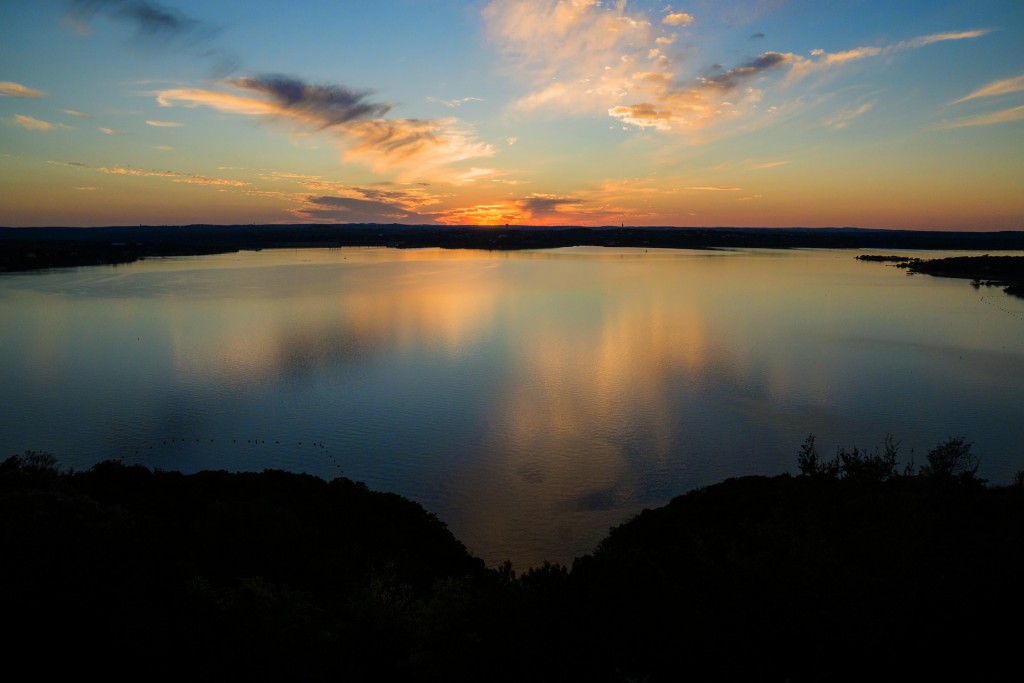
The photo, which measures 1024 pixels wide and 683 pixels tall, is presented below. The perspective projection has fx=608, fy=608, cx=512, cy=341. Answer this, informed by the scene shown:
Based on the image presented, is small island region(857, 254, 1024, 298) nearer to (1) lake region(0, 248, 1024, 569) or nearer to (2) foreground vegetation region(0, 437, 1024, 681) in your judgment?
(1) lake region(0, 248, 1024, 569)

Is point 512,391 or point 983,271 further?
point 983,271

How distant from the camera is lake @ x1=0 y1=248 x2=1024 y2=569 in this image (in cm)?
1747

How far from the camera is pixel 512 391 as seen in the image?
2519 cm

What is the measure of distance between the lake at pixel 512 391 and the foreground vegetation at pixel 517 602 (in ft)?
16.1

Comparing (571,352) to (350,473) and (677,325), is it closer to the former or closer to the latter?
(677,325)

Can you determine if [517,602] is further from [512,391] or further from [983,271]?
[983,271]

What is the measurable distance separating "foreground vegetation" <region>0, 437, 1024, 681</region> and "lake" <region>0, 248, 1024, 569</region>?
16.1 ft

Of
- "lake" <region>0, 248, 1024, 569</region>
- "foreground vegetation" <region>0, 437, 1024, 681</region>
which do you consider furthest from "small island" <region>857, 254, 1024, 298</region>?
"foreground vegetation" <region>0, 437, 1024, 681</region>

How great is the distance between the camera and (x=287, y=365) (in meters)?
29.3

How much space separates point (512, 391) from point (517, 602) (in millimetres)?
16867

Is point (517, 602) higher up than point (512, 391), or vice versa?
point (517, 602)

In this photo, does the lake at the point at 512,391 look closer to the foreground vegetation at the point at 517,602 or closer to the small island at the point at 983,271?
the foreground vegetation at the point at 517,602

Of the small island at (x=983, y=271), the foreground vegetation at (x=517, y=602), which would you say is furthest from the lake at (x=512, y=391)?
the small island at (x=983, y=271)

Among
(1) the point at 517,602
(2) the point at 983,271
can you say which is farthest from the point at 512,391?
(2) the point at 983,271
